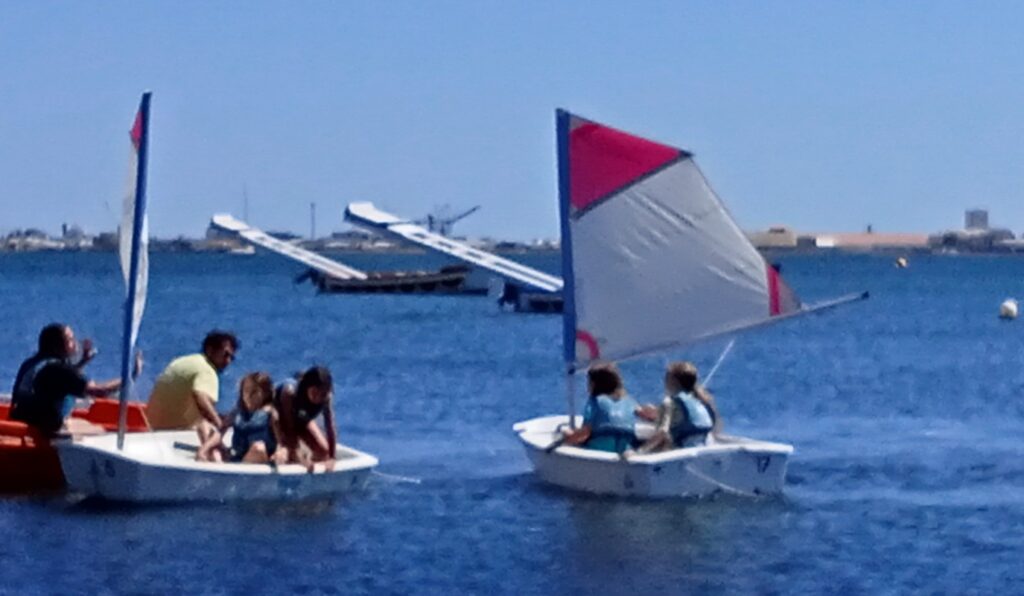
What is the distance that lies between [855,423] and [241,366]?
1791cm

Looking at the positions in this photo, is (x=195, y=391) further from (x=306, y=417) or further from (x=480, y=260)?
(x=480, y=260)

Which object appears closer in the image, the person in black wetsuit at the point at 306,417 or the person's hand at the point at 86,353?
the person in black wetsuit at the point at 306,417

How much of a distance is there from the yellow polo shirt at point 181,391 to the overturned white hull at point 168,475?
1.25 ft

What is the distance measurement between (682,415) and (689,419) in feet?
0.25

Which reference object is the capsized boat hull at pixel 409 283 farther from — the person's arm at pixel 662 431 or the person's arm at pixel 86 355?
the person's arm at pixel 662 431

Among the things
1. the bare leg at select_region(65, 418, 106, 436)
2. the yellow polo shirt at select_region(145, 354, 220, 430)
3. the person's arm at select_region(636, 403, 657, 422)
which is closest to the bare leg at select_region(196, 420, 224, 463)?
the yellow polo shirt at select_region(145, 354, 220, 430)

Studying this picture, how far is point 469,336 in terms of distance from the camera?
196ft

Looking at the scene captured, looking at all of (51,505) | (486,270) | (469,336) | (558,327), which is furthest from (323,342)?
(51,505)

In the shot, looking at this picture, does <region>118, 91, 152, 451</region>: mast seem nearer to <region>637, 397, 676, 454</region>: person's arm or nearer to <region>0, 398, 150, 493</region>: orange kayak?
<region>0, 398, 150, 493</region>: orange kayak

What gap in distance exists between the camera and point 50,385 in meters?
20.6

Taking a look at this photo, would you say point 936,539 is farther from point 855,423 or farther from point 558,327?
point 558,327

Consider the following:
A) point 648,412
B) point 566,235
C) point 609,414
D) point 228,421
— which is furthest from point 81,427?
point 648,412

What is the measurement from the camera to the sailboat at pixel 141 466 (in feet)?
66.1

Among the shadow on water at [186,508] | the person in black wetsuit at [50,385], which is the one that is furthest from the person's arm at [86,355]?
the shadow on water at [186,508]
